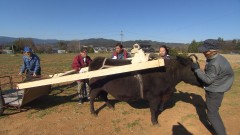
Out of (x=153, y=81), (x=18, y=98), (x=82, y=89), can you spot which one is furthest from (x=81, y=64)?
(x=153, y=81)

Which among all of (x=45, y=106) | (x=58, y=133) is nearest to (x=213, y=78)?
(x=58, y=133)

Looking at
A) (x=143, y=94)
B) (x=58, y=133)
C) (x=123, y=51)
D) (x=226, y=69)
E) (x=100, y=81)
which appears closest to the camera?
(x=226, y=69)

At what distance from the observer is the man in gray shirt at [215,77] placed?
4074mm

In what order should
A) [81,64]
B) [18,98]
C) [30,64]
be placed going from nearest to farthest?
[18,98], [30,64], [81,64]

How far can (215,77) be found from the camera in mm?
4109

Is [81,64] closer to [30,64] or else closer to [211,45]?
[30,64]

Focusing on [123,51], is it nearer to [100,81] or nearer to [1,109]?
[100,81]

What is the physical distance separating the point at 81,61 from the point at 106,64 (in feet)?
5.28

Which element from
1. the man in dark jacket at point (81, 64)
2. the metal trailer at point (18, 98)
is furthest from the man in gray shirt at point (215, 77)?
the metal trailer at point (18, 98)

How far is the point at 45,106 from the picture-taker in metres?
6.93

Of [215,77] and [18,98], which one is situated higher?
[215,77]

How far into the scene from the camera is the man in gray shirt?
4074 millimetres

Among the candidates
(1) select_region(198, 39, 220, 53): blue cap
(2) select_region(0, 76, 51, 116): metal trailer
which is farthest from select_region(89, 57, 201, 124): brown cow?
(2) select_region(0, 76, 51, 116): metal trailer

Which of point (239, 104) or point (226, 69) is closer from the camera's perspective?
point (226, 69)
